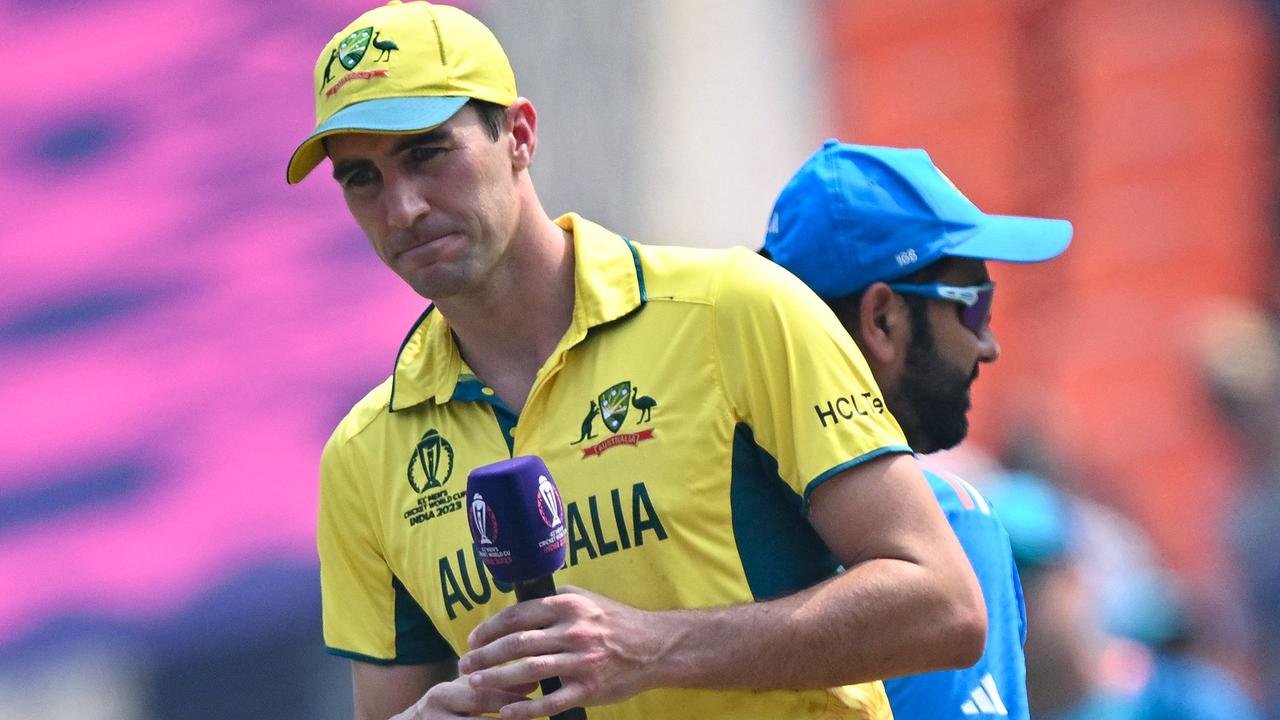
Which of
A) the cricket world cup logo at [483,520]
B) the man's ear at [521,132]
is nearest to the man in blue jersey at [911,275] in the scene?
the man's ear at [521,132]

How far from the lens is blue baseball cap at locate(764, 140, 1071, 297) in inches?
130

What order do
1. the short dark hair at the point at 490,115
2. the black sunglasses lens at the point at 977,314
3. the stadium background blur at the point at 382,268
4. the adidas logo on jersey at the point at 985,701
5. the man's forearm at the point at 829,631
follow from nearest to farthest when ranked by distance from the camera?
the man's forearm at the point at 829,631 < the short dark hair at the point at 490,115 < the adidas logo on jersey at the point at 985,701 < the black sunglasses lens at the point at 977,314 < the stadium background blur at the point at 382,268

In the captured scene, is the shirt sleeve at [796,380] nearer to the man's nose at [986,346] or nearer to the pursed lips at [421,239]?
the pursed lips at [421,239]

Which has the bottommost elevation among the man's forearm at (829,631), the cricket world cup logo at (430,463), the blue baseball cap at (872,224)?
the man's forearm at (829,631)

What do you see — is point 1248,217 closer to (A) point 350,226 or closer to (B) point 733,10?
(B) point 733,10

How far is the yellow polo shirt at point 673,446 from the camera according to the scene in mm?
2760

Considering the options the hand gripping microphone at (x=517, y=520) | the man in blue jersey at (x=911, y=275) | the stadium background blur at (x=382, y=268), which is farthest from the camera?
the stadium background blur at (x=382, y=268)

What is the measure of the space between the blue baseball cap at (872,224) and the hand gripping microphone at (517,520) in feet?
3.54

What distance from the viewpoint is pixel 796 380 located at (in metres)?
2.74

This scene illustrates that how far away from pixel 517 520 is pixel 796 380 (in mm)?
598

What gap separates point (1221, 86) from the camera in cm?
1011

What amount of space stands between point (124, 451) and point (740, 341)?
385cm

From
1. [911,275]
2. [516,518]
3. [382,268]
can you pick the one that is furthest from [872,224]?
[382,268]

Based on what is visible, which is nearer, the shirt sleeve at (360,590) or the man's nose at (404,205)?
the man's nose at (404,205)
